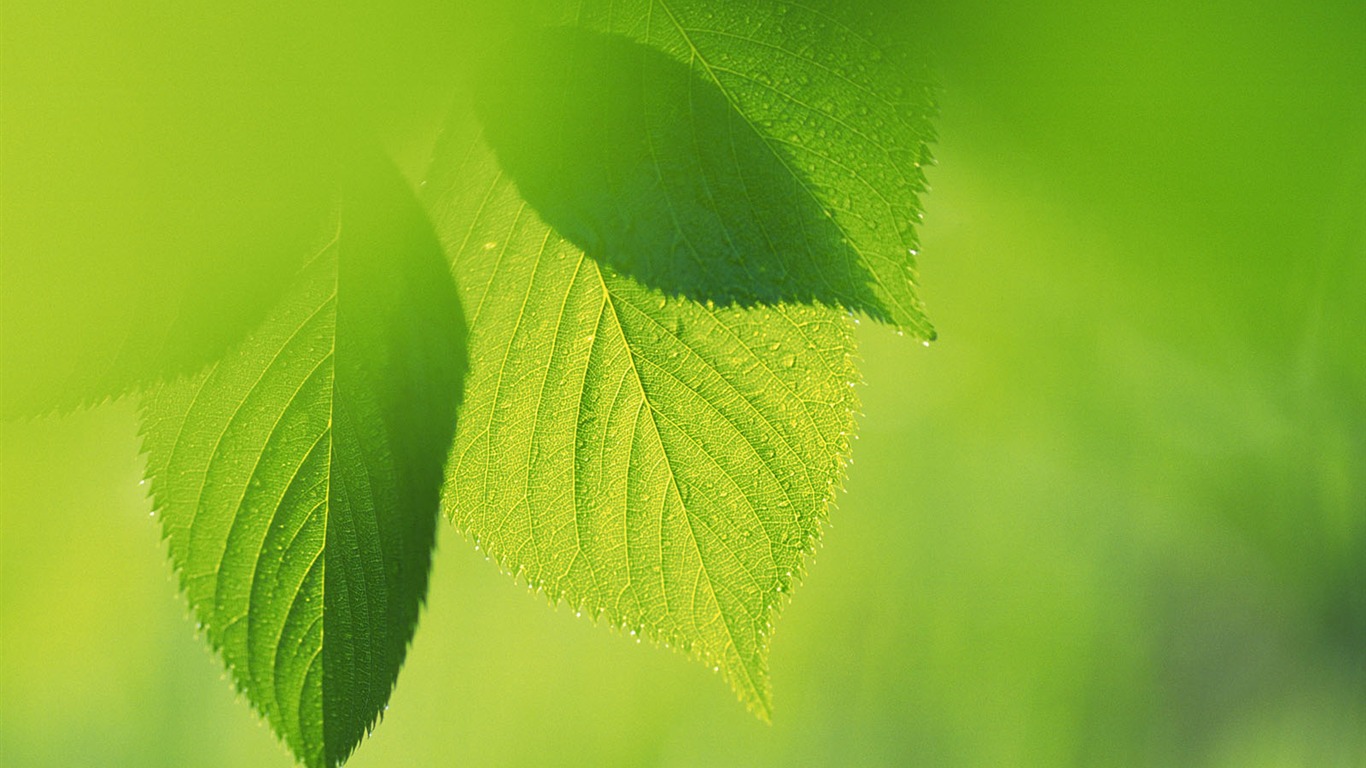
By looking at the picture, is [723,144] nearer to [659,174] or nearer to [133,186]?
[659,174]

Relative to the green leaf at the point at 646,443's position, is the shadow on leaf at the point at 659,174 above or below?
above

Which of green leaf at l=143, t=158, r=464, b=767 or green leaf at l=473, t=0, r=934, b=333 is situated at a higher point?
green leaf at l=473, t=0, r=934, b=333

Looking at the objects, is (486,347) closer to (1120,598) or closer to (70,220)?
(70,220)

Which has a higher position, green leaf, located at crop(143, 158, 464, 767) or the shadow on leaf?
the shadow on leaf
